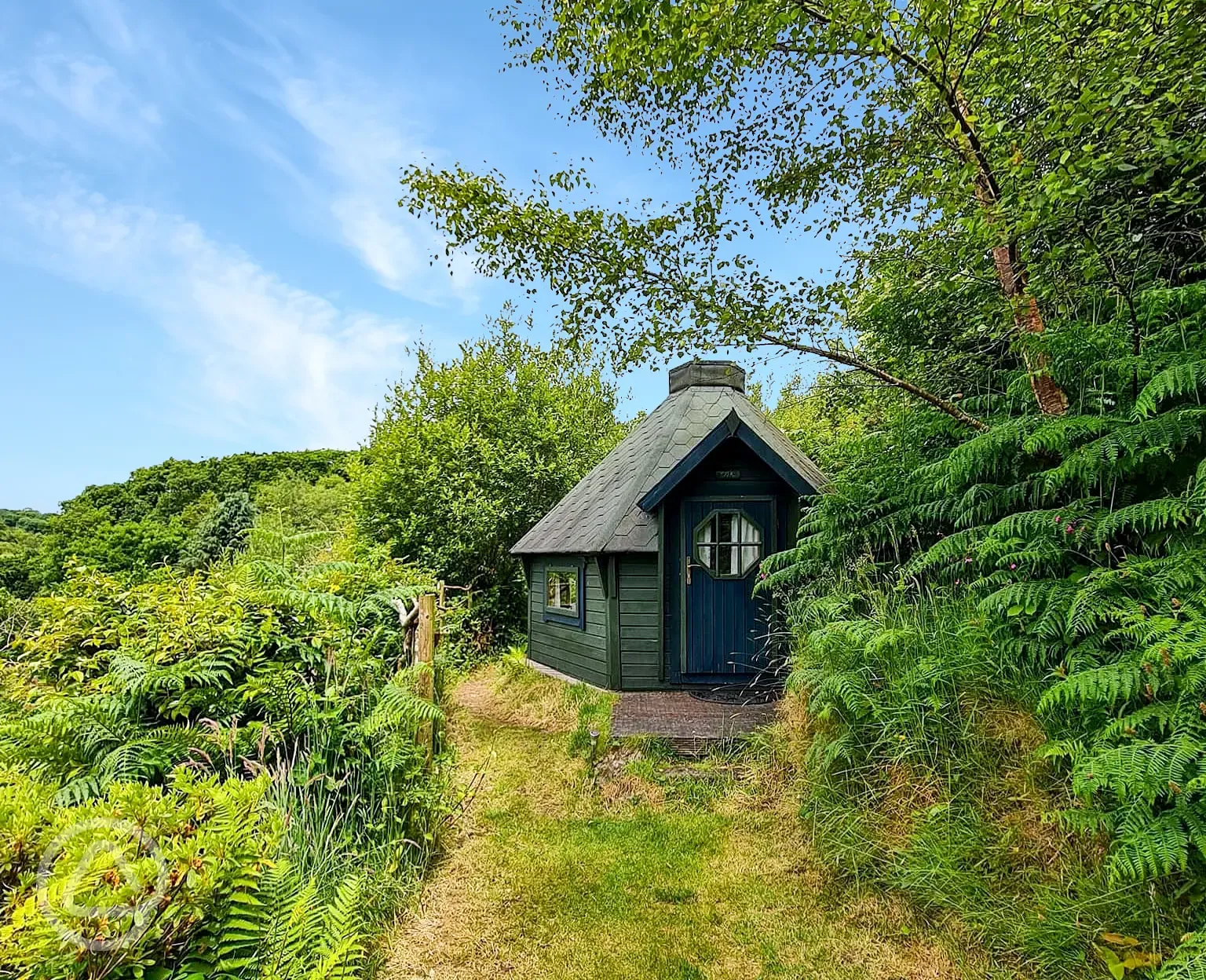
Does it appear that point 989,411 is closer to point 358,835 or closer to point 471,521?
point 358,835

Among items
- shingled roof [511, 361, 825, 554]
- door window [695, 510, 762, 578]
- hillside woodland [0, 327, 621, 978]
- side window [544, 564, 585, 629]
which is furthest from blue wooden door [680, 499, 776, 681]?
hillside woodland [0, 327, 621, 978]

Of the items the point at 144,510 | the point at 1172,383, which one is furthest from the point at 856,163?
the point at 144,510

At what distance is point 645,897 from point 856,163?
5.96m

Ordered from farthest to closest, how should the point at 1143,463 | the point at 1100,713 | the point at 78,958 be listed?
the point at 1143,463 < the point at 1100,713 < the point at 78,958

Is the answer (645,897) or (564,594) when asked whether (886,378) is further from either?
(564,594)

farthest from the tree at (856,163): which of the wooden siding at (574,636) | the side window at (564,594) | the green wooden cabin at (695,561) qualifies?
the side window at (564,594)

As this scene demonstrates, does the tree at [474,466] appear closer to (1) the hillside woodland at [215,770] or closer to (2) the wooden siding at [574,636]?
(2) the wooden siding at [574,636]

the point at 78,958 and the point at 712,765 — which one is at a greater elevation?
the point at 78,958

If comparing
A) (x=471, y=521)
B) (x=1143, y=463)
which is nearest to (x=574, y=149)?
(x=1143, y=463)

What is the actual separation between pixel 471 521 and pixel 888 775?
10434mm

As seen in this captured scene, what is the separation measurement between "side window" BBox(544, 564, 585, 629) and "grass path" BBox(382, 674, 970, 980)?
3257mm

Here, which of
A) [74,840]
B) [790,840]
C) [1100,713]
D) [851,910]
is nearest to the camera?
[74,840]

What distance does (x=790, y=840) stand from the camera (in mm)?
3852

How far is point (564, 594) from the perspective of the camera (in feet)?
29.9
